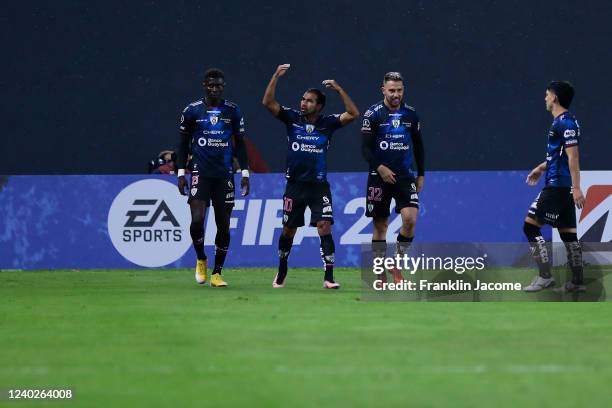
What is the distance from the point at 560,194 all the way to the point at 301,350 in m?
5.53

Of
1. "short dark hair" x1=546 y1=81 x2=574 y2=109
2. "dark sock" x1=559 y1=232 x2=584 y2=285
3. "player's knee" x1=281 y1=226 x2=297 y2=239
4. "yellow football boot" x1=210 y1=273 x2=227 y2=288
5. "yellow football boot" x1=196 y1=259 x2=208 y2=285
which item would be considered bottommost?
"yellow football boot" x1=210 y1=273 x2=227 y2=288

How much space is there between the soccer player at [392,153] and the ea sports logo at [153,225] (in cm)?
433

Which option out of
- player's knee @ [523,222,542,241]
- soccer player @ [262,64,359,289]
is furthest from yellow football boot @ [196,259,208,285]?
player's knee @ [523,222,542,241]

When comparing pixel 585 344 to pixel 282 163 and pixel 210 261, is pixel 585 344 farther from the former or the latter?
pixel 282 163

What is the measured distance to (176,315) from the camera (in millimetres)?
11008

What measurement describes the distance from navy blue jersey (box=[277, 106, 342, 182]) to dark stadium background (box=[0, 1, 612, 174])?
322 inches

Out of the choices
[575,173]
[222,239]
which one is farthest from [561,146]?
[222,239]

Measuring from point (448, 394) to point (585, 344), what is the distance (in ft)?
7.93

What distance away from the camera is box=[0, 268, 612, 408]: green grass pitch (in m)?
6.66

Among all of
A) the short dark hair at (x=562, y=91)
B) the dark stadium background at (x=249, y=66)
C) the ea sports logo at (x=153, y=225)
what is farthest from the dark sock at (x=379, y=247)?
the dark stadium background at (x=249, y=66)

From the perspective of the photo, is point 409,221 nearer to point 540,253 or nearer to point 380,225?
point 380,225

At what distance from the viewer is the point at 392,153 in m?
14.3

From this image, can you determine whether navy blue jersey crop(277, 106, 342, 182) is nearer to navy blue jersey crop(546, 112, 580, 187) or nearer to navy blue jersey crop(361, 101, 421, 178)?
navy blue jersey crop(361, 101, 421, 178)

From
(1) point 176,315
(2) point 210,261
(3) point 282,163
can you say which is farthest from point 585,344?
(3) point 282,163
